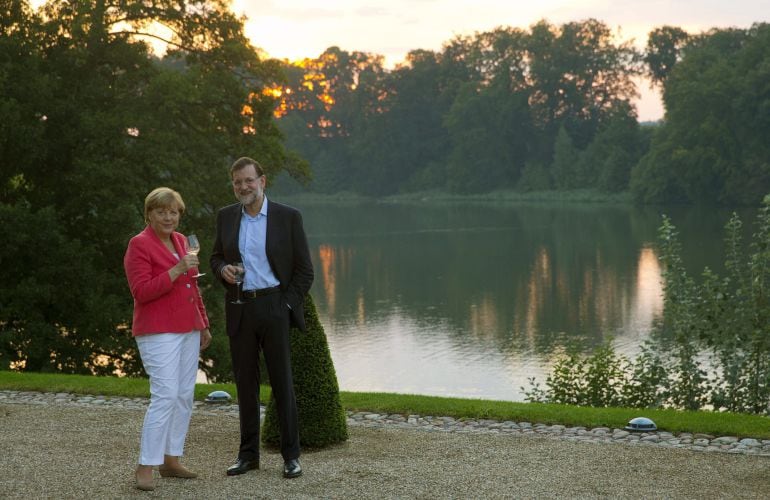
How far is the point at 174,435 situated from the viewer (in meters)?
6.25

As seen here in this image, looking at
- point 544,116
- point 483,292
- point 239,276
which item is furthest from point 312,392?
point 544,116

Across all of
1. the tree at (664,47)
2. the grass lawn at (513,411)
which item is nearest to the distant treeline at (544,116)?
the tree at (664,47)

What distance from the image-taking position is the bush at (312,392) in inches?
288

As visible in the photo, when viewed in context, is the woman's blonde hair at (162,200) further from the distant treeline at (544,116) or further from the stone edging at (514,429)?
the distant treeline at (544,116)

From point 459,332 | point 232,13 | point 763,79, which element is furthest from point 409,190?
point 232,13

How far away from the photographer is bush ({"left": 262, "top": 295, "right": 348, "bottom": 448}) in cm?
732

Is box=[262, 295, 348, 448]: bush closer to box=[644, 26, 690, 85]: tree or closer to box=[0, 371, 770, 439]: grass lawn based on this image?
box=[0, 371, 770, 439]: grass lawn

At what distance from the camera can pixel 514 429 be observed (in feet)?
27.3

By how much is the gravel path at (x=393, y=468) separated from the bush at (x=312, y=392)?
5.5 inches

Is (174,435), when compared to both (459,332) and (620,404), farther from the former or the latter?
(459,332)

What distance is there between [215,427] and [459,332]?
68.0 feet

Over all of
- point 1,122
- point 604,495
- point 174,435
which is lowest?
point 604,495

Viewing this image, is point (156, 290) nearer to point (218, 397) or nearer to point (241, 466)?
point (241, 466)

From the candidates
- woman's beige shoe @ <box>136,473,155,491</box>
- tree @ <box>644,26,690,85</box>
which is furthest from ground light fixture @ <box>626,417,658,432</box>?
tree @ <box>644,26,690,85</box>
